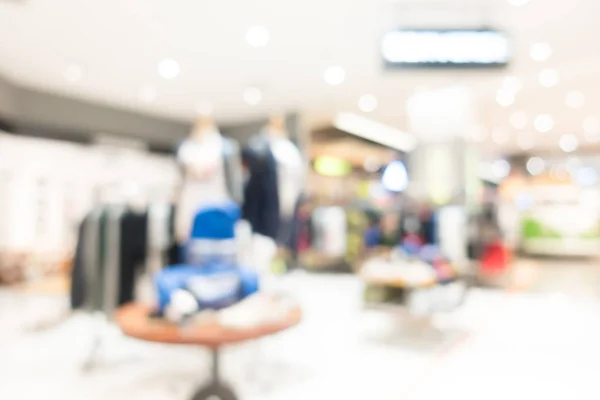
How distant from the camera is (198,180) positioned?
3953 millimetres

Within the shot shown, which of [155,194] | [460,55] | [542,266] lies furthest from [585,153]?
[155,194]

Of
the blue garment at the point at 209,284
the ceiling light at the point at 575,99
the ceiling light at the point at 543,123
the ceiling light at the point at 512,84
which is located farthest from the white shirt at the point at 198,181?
the ceiling light at the point at 543,123

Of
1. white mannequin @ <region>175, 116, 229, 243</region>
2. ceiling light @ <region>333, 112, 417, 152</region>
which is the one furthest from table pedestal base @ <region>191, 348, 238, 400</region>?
ceiling light @ <region>333, 112, 417, 152</region>

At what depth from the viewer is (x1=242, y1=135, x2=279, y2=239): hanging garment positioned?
3.68m

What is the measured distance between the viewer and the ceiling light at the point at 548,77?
672cm

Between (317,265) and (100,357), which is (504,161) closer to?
(317,265)

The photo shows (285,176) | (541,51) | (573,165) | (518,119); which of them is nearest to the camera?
(285,176)

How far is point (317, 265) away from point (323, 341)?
5060 millimetres

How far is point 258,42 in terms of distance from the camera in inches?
212

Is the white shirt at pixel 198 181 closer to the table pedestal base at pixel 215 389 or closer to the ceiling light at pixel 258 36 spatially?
the table pedestal base at pixel 215 389

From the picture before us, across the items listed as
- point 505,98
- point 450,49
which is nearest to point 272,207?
point 450,49

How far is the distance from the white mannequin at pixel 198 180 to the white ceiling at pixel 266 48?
1.48 metres

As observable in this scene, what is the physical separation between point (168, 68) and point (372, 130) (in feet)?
20.8

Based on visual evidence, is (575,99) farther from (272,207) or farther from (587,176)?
(587,176)
